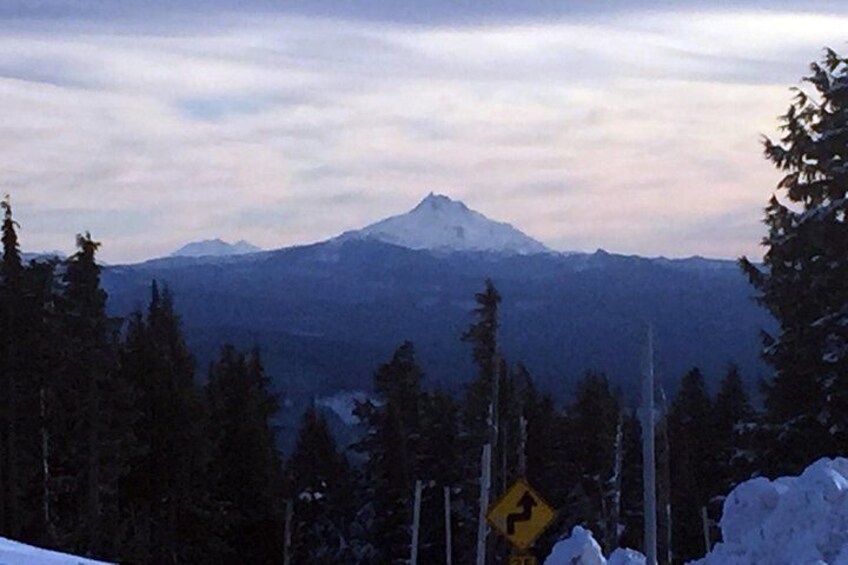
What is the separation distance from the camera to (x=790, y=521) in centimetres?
1505

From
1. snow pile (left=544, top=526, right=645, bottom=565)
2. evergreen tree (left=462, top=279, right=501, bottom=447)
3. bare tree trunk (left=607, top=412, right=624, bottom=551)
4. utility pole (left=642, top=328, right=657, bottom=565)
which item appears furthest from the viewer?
bare tree trunk (left=607, top=412, right=624, bottom=551)

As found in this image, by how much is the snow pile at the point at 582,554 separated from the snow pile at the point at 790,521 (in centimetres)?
161

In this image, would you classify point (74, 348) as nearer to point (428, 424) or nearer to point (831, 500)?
point (428, 424)

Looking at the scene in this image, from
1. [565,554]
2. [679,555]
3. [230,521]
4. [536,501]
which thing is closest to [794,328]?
[565,554]

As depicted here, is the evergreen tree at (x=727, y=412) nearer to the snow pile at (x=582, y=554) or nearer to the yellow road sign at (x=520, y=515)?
the snow pile at (x=582, y=554)

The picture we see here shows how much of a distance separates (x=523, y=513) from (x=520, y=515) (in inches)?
1.7

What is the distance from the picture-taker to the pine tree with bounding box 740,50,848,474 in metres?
21.5

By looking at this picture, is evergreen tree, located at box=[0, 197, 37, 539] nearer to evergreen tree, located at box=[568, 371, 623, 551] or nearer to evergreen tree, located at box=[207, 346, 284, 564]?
evergreen tree, located at box=[207, 346, 284, 564]

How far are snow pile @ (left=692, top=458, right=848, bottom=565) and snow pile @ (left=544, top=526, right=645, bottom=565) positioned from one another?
1.61m

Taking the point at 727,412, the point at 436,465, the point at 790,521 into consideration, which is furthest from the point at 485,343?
the point at 790,521

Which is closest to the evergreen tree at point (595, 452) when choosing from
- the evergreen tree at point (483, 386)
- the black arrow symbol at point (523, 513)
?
the evergreen tree at point (483, 386)

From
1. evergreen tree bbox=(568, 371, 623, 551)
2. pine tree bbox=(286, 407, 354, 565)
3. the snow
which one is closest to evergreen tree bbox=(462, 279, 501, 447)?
evergreen tree bbox=(568, 371, 623, 551)

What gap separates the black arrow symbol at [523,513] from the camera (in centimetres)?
1530

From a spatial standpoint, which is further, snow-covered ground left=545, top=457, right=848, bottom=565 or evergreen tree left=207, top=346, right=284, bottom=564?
evergreen tree left=207, top=346, right=284, bottom=564
